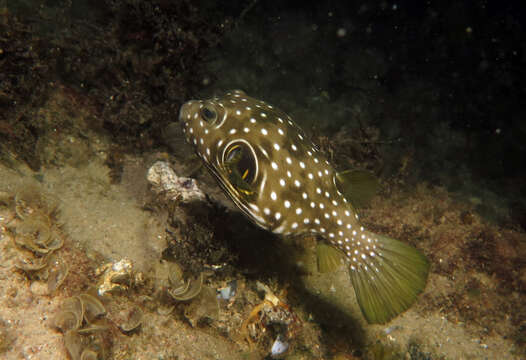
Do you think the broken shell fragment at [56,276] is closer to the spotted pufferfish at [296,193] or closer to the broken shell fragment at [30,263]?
the broken shell fragment at [30,263]

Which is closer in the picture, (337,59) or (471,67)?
(337,59)

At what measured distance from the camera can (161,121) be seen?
5.83 meters

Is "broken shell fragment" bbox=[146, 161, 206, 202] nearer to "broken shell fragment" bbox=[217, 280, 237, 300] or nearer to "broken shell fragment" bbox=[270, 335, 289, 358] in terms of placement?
"broken shell fragment" bbox=[217, 280, 237, 300]

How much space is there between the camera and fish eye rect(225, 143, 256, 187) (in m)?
3.31

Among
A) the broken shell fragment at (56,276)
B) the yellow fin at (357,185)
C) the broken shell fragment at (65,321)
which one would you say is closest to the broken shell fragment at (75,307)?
the broken shell fragment at (65,321)

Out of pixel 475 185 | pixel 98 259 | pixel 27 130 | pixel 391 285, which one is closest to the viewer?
pixel 391 285

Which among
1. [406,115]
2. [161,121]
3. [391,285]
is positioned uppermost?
[406,115]

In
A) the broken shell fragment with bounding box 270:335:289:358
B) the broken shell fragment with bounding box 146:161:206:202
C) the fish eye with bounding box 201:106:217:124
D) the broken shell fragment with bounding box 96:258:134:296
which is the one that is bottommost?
the broken shell fragment with bounding box 270:335:289:358

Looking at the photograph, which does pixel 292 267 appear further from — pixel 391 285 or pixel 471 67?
pixel 471 67

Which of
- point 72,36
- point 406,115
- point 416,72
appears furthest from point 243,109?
point 416,72

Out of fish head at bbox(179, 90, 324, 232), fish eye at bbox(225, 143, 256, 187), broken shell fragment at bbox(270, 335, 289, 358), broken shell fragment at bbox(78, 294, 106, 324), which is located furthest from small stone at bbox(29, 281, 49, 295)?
broken shell fragment at bbox(270, 335, 289, 358)

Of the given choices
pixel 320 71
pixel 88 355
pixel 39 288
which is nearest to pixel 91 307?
pixel 88 355

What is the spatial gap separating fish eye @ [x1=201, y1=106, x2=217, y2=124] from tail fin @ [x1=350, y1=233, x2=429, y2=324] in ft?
8.10

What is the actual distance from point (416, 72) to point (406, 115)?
137 cm
